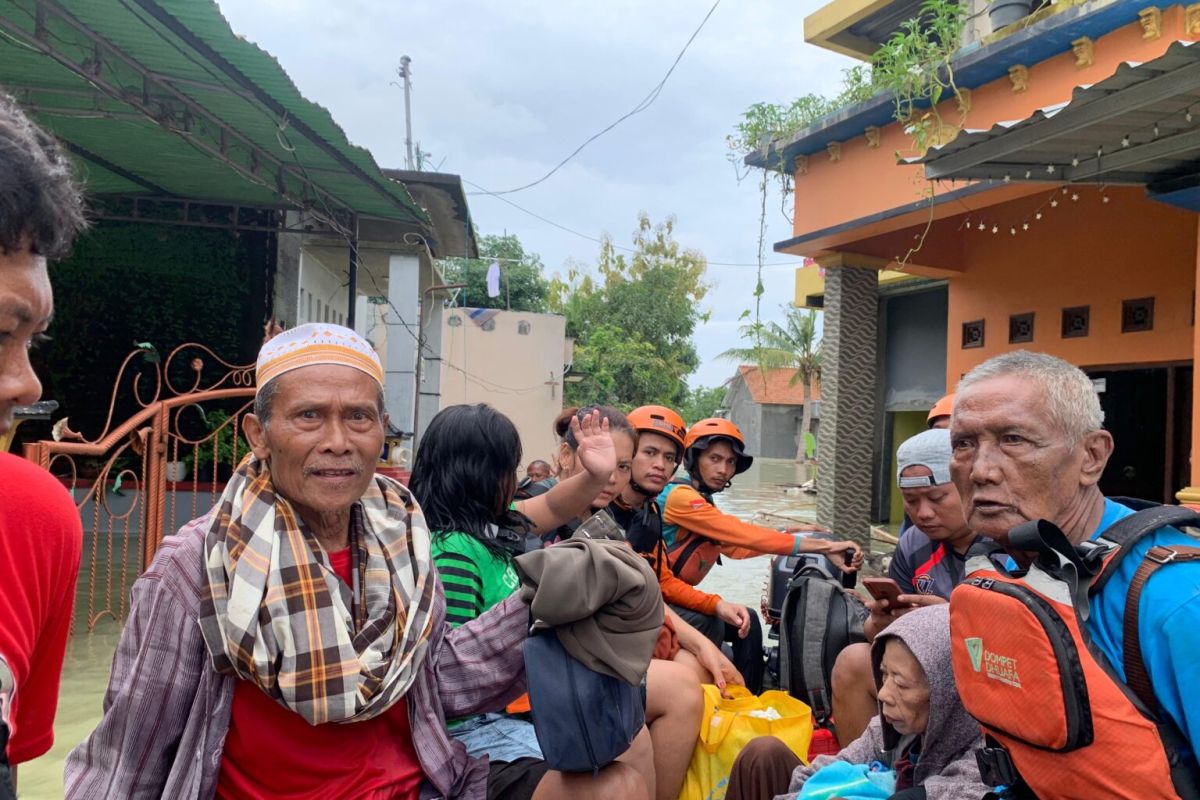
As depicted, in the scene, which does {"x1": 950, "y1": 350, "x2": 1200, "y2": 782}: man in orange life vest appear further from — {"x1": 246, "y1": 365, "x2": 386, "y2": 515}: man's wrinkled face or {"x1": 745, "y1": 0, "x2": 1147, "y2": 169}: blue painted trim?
{"x1": 745, "y1": 0, "x2": 1147, "y2": 169}: blue painted trim

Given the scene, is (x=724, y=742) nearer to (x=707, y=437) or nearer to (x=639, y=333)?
(x=707, y=437)

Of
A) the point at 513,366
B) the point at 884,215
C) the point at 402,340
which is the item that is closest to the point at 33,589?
the point at 884,215

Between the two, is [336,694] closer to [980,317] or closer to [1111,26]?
[1111,26]

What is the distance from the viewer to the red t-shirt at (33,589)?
1183mm

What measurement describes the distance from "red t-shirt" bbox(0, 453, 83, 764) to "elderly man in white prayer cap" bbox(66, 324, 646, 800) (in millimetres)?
358

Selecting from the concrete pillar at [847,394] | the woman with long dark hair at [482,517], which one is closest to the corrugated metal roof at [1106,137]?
the woman with long dark hair at [482,517]

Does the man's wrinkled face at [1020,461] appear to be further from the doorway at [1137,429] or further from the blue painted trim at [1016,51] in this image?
the doorway at [1137,429]

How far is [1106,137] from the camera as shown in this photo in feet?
14.9

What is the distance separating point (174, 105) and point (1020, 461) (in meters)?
6.30

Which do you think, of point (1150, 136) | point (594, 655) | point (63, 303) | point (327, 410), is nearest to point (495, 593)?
point (594, 655)

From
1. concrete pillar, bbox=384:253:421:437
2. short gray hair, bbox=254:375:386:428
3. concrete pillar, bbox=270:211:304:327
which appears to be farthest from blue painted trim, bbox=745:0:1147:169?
concrete pillar, bbox=270:211:304:327

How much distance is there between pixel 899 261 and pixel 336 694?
311 inches

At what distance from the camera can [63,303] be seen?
972 cm

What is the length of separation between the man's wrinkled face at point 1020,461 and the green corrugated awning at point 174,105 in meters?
4.56
